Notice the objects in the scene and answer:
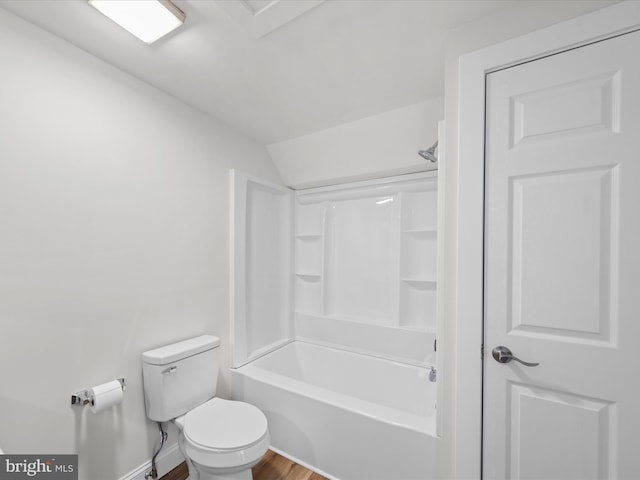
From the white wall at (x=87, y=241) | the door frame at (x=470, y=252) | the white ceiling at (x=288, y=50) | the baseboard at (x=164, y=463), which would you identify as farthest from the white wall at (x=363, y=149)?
the baseboard at (x=164, y=463)

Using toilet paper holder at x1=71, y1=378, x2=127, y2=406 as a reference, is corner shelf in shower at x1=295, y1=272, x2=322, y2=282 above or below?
above

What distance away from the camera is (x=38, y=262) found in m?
1.23

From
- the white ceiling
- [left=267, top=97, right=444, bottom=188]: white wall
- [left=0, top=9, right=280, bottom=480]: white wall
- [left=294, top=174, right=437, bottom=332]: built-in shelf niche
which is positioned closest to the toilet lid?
[left=0, top=9, right=280, bottom=480]: white wall

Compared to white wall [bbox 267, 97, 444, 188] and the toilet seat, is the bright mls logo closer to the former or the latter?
the toilet seat

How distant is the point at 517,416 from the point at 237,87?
7.24 ft

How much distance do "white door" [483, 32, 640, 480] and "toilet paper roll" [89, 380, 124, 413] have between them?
5.70ft

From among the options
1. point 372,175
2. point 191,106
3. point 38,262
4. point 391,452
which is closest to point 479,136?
point 372,175

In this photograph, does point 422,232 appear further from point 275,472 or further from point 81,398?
point 81,398

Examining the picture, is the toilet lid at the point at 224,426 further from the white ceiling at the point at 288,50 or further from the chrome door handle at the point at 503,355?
the white ceiling at the point at 288,50

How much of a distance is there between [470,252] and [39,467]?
6.83 feet

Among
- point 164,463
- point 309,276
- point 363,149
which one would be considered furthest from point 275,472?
point 363,149

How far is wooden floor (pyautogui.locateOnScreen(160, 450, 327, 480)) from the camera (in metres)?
1.70

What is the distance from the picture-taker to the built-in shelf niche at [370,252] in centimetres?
230

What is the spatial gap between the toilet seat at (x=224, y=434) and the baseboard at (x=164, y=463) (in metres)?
0.29
